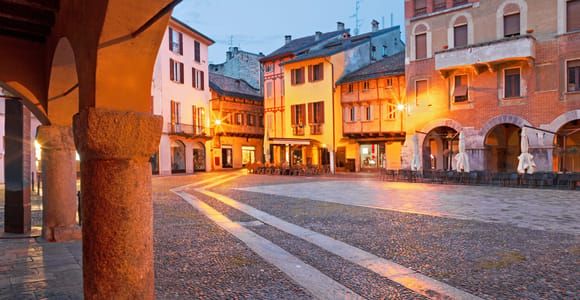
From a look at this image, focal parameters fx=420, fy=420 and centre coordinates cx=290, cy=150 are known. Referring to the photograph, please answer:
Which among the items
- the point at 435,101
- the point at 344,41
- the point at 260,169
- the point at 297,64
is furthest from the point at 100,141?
the point at 344,41

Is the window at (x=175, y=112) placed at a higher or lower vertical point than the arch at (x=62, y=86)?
higher

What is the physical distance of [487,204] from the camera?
12.6 meters

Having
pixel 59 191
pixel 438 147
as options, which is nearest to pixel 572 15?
pixel 438 147

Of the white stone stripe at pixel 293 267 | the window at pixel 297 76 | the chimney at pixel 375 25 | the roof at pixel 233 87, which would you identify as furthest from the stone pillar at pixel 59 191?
the chimney at pixel 375 25

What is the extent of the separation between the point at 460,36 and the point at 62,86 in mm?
22566

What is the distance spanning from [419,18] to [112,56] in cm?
2484

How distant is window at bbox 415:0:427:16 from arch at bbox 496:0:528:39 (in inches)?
164

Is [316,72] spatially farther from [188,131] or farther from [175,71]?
[188,131]

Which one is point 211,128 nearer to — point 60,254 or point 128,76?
point 60,254

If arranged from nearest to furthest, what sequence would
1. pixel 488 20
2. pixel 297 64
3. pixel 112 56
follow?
1. pixel 112 56
2. pixel 488 20
3. pixel 297 64

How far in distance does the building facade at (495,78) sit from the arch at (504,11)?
46 millimetres

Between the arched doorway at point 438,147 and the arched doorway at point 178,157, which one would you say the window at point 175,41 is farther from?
the arched doorway at point 438,147

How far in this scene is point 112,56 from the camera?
316 centimetres

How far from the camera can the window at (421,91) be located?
Answer: 25.0 m
